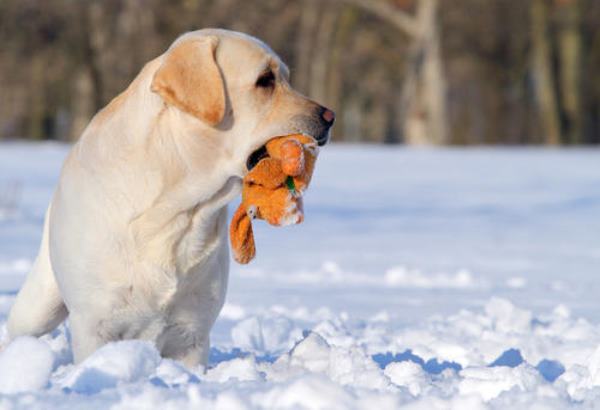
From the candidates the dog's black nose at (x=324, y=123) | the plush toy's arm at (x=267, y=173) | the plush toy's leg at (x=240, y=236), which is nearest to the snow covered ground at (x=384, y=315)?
the plush toy's leg at (x=240, y=236)

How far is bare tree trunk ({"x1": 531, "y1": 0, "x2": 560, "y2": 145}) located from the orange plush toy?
111 feet

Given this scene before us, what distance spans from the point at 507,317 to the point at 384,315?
0.72 meters

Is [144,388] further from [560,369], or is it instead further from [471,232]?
[471,232]

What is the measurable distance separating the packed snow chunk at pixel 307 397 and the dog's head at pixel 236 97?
1332 mm

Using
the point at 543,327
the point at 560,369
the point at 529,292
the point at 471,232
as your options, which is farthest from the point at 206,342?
the point at 471,232

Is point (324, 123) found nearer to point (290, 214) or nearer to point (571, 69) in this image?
point (290, 214)

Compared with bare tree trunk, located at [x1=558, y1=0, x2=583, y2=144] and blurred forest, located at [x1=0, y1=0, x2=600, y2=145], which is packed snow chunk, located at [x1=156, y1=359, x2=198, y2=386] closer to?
blurred forest, located at [x1=0, y1=0, x2=600, y2=145]

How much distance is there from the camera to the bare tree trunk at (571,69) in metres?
37.2

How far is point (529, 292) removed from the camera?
8.27m

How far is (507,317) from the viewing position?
627 centimetres

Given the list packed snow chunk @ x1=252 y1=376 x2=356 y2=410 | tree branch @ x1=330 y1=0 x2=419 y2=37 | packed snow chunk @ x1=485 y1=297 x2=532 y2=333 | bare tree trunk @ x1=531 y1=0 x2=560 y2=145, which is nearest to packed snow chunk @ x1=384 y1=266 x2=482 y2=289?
packed snow chunk @ x1=485 y1=297 x2=532 y2=333

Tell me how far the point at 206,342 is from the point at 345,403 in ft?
4.91

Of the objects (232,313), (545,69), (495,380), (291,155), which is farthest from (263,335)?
(545,69)

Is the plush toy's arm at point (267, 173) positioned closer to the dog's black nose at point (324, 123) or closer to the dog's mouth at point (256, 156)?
the dog's mouth at point (256, 156)
